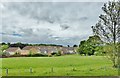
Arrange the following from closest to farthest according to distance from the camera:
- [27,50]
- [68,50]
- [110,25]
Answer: [110,25] → [27,50] → [68,50]

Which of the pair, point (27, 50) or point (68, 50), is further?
point (68, 50)

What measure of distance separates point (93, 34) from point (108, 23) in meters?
1.67

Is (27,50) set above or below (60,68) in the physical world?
above

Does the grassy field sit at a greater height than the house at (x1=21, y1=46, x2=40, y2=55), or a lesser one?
lesser

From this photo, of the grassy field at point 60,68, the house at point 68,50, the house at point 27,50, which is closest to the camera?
the grassy field at point 60,68

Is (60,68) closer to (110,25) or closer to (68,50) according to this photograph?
(110,25)

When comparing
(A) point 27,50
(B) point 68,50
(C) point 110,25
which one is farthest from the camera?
(B) point 68,50

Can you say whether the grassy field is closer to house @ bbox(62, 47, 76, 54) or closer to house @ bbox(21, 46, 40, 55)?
house @ bbox(21, 46, 40, 55)

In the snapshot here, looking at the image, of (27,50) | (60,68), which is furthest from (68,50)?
(60,68)

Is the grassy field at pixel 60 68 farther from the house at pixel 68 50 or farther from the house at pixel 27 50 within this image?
the house at pixel 68 50

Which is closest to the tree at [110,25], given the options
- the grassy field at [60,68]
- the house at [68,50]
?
the grassy field at [60,68]

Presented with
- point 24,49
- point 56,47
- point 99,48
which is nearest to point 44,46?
point 56,47

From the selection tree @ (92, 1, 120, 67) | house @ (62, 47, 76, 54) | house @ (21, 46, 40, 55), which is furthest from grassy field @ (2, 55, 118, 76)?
house @ (62, 47, 76, 54)

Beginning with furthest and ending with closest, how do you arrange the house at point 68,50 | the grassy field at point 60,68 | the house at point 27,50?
1. the house at point 68,50
2. the house at point 27,50
3. the grassy field at point 60,68
